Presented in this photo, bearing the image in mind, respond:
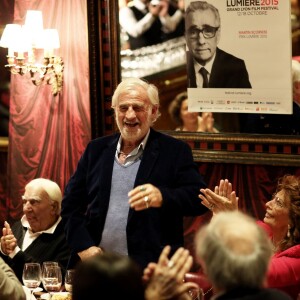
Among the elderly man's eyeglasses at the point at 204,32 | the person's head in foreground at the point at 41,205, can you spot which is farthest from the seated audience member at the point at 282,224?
the elderly man's eyeglasses at the point at 204,32

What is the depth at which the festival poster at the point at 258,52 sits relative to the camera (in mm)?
5129

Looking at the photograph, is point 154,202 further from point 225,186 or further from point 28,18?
point 28,18

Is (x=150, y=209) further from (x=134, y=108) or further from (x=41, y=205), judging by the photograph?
(x=41, y=205)

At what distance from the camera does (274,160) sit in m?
5.25

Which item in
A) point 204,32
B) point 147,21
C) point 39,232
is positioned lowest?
point 39,232

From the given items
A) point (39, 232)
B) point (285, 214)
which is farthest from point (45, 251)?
point (285, 214)

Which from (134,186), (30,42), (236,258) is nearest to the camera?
(236,258)

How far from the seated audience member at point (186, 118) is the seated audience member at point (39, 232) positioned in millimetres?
970

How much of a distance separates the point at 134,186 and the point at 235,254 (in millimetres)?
1883

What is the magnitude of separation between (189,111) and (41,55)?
1.25m

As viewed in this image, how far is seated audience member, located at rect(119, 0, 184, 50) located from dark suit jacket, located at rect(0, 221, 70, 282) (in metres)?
1.42

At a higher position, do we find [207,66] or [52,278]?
[207,66]

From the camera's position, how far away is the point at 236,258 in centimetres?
246

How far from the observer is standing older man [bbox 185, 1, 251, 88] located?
17.5ft
